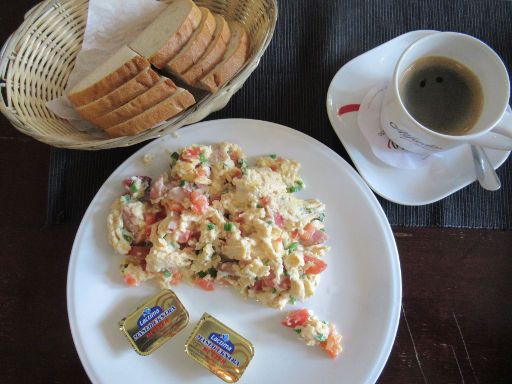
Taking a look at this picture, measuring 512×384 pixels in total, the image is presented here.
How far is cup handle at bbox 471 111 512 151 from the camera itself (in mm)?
1233

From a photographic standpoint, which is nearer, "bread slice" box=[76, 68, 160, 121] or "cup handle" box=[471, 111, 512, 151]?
"cup handle" box=[471, 111, 512, 151]

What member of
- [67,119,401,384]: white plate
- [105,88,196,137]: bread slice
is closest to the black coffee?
[67,119,401,384]: white plate

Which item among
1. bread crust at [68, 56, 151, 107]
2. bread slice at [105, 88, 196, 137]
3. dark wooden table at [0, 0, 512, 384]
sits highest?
bread crust at [68, 56, 151, 107]

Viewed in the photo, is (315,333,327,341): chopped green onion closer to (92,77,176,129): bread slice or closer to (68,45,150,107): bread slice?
(92,77,176,129): bread slice

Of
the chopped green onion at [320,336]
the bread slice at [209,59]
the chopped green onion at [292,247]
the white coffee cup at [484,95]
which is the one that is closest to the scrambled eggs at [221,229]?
the chopped green onion at [292,247]

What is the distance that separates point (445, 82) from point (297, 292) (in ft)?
2.64

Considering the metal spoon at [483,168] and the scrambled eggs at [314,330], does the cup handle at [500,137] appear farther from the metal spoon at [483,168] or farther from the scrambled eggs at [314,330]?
the scrambled eggs at [314,330]

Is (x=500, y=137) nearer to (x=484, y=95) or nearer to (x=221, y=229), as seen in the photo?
(x=484, y=95)

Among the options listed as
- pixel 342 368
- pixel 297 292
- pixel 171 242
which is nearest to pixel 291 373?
pixel 342 368

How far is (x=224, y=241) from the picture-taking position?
1.39m

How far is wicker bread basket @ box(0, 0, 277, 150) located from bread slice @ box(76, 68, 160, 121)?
0.10 meters

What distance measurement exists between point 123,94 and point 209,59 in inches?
11.3

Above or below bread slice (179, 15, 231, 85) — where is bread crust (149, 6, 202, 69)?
above

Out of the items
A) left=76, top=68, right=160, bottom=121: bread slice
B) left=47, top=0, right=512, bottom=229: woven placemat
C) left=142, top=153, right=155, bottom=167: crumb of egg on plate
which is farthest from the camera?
left=47, top=0, right=512, bottom=229: woven placemat
